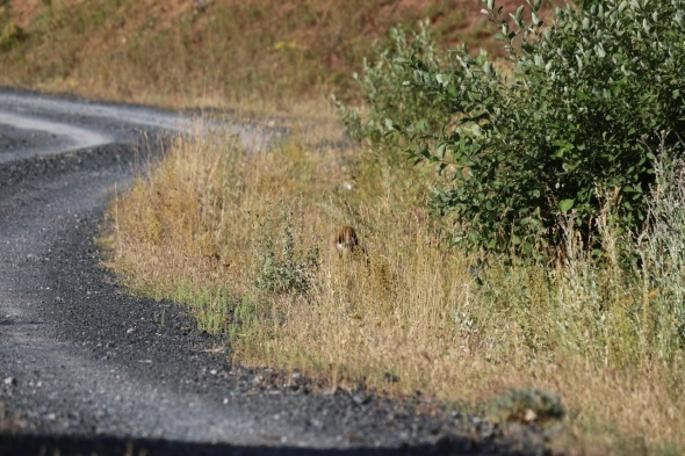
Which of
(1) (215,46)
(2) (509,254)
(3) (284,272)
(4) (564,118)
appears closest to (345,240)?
(3) (284,272)

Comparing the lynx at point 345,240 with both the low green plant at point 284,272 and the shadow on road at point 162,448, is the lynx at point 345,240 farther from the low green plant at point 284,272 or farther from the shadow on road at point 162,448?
the shadow on road at point 162,448

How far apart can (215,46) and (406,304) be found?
2361 centimetres

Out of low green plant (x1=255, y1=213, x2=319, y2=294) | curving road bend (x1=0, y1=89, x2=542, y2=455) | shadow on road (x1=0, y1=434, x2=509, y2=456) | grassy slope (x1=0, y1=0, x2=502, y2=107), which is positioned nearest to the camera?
shadow on road (x1=0, y1=434, x2=509, y2=456)

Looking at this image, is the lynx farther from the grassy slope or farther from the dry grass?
the grassy slope

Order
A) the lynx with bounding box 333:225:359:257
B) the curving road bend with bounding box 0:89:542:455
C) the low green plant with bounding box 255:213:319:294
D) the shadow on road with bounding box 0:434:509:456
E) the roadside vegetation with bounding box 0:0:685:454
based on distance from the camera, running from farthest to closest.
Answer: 1. the lynx with bounding box 333:225:359:257
2. the low green plant with bounding box 255:213:319:294
3. the roadside vegetation with bounding box 0:0:685:454
4. the curving road bend with bounding box 0:89:542:455
5. the shadow on road with bounding box 0:434:509:456

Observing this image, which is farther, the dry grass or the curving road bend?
the dry grass

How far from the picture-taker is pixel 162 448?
5.54 m

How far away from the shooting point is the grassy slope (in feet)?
91.7

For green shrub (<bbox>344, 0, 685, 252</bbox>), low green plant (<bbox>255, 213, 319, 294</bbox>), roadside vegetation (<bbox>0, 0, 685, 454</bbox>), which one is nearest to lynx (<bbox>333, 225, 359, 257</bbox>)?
roadside vegetation (<bbox>0, 0, 685, 454</bbox>)

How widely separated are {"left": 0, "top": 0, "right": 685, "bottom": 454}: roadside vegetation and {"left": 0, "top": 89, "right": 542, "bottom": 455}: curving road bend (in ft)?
0.88

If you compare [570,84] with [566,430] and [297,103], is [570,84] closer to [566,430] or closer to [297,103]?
[566,430]

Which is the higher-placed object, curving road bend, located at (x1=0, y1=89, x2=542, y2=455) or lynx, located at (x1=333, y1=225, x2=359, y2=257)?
lynx, located at (x1=333, y1=225, x2=359, y2=257)

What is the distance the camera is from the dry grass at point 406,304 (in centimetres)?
671

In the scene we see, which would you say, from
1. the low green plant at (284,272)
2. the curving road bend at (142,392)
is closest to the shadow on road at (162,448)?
the curving road bend at (142,392)
